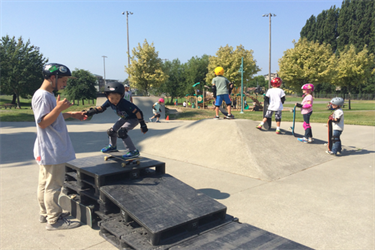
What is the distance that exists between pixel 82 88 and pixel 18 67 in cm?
983

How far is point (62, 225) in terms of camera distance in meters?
3.31

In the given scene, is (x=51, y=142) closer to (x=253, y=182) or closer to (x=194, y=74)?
(x=253, y=182)

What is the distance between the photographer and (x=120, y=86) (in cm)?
371

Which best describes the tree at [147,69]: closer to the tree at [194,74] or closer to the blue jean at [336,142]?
the tree at [194,74]

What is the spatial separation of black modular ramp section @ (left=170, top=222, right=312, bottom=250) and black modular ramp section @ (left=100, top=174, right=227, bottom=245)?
19cm

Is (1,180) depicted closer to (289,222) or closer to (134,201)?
(134,201)

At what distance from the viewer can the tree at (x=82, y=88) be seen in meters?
39.5

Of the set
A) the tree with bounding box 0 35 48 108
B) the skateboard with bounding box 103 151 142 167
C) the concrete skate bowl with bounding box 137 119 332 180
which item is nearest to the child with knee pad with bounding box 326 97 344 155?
the concrete skate bowl with bounding box 137 119 332 180

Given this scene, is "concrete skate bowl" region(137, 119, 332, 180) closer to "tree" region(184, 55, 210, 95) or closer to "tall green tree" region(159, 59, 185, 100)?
"tall green tree" region(159, 59, 185, 100)

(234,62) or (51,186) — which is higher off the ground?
(234,62)

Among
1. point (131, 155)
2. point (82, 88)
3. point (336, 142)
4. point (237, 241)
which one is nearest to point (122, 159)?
point (131, 155)

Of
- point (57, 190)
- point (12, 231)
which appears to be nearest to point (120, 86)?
point (57, 190)

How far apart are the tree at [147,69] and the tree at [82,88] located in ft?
42.2

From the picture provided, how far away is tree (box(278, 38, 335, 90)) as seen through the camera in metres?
27.5
